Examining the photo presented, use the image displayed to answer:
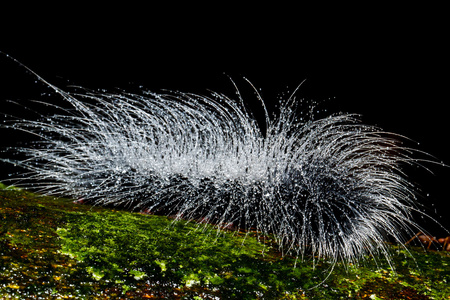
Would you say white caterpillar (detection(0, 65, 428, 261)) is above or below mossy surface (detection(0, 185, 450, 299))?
above

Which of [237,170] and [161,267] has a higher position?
[237,170]

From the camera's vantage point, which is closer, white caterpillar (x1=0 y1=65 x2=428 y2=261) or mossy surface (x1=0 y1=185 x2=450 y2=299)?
mossy surface (x1=0 y1=185 x2=450 y2=299)

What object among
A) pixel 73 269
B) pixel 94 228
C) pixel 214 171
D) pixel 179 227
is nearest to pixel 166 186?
pixel 214 171

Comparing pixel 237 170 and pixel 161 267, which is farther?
pixel 237 170

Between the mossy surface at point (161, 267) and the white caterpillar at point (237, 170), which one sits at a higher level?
the white caterpillar at point (237, 170)
